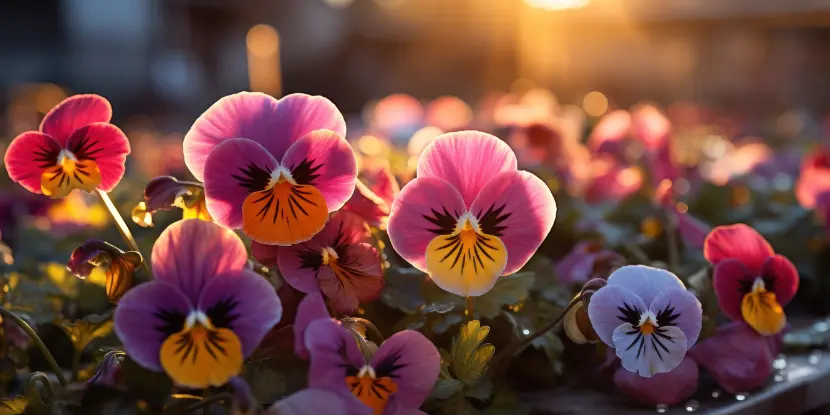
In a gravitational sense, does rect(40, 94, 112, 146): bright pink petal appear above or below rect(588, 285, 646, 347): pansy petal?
above

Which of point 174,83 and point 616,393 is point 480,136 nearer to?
point 616,393

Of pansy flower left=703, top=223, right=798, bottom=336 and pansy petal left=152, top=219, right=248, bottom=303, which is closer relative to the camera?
pansy petal left=152, top=219, right=248, bottom=303

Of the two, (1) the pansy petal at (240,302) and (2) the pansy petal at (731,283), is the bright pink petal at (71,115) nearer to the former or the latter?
(1) the pansy petal at (240,302)

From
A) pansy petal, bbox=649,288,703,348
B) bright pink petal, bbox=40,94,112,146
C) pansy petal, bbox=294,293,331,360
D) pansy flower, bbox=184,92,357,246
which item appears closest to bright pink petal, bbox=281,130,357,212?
pansy flower, bbox=184,92,357,246

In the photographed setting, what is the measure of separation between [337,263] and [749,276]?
52 cm

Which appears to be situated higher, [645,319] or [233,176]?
[233,176]

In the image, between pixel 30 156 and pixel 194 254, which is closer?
pixel 194 254

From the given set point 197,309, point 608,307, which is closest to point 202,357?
point 197,309

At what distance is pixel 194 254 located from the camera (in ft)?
2.82

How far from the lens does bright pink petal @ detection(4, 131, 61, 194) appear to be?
1.01 metres

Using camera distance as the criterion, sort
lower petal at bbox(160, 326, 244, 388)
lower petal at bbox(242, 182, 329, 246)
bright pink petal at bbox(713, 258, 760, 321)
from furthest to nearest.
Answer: bright pink petal at bbox(713, 258, 760, 321)
lower petal at bbox(242, 182, 329, 246)
lower petal at bbox(160, 326, 244, 388)

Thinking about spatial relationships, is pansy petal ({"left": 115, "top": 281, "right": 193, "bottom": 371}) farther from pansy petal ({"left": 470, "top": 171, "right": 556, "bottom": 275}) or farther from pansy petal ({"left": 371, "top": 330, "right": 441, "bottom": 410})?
pansy petal ({"left": 470, "top": 171, "right": 556, "bottom": 275})

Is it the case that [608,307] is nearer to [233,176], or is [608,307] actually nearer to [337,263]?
[337,263]

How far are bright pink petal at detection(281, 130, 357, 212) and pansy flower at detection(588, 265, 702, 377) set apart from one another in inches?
11.0
